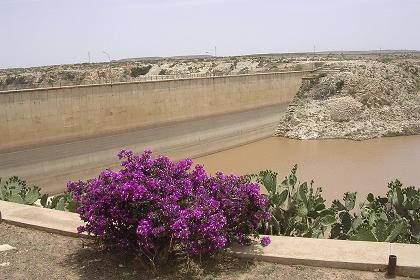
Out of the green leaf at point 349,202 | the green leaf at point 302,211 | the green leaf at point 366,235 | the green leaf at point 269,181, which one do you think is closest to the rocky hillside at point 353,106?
the green leaf at point 349,202

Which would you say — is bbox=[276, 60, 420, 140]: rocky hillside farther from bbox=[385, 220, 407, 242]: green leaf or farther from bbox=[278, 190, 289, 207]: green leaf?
bbox=[385, 220, 407, 242]: green leaf

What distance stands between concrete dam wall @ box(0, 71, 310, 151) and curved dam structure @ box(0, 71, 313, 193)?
1.5 inches

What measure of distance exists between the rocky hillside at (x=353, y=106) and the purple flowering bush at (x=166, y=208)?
27095mm

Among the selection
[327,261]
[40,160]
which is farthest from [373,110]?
[327,261]

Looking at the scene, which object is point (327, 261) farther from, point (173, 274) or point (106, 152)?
point (106, 152)

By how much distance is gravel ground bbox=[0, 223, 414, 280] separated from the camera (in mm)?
4832

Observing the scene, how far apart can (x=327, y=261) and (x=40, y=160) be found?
15.6m

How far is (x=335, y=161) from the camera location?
2517 centimetres

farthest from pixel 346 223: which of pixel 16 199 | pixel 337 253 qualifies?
pixel 16 199

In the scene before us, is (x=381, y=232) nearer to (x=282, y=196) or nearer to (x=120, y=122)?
(x=282, y=196)

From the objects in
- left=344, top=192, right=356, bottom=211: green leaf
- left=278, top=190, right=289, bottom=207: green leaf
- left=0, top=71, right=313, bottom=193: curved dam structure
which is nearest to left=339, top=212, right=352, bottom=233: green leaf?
left=344, top=192, right=356, bottom=211: green leaf

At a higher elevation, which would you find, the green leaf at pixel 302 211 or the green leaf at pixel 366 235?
the green leaf at pixel 366 235

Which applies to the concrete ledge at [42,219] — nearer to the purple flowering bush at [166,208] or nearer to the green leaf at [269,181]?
the purple flowering bush at [166,208]

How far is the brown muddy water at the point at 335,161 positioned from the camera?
2017 cm
